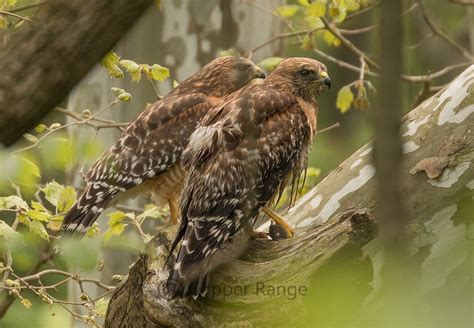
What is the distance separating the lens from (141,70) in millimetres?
5227

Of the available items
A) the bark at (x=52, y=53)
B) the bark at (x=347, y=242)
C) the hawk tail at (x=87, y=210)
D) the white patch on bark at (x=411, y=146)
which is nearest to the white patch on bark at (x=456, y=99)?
the bark at (x=347, y=242)

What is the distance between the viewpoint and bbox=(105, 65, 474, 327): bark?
131 inches

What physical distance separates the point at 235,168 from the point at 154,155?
1.25 meters

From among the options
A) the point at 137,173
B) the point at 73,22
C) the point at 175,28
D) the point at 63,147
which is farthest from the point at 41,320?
the point at 175,28

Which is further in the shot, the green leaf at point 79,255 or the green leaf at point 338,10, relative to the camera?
the green leaf at point 338,10

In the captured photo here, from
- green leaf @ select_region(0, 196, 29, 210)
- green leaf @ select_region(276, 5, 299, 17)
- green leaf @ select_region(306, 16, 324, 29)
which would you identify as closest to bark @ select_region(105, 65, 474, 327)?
green leaf @ select_region(0, 196, 29, 210)

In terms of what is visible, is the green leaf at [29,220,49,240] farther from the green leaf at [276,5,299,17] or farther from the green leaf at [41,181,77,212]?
the green leaf at [276,5,299,17]

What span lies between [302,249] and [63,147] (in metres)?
1.36

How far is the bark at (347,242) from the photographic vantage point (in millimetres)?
3322

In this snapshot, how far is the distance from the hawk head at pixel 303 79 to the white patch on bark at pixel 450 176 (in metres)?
1.20

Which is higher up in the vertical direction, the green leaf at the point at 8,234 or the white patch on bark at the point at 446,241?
the white patch on bark at the point at 446,241

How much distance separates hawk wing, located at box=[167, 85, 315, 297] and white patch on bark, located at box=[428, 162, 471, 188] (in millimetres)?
766

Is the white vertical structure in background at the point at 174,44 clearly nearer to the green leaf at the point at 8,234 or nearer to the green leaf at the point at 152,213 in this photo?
the green leaf at the point at 152,213

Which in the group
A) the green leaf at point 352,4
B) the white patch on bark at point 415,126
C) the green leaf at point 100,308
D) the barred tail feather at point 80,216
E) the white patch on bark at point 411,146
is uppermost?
the green leaf at point 352,4
